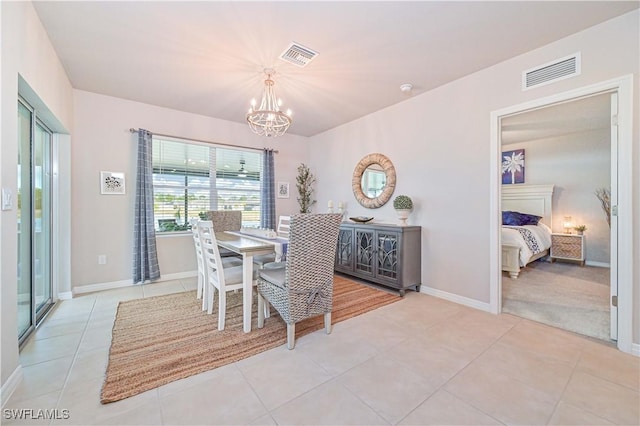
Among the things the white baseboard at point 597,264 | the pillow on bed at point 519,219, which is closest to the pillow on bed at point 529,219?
the pillow on bed at point 519,219

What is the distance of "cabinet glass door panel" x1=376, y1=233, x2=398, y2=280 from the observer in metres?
3.31

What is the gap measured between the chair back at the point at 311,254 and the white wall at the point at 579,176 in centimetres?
574

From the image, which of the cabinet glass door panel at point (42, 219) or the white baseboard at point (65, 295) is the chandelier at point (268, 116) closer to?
the cabinet glass door panel at point (42, 219)

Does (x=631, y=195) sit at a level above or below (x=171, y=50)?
below

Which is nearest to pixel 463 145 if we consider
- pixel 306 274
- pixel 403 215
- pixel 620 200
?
pixel 403 215

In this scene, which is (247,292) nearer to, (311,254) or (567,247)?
(311,254)

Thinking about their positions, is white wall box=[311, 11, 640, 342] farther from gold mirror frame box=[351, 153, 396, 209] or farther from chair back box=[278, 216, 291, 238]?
chair back box=[278, 216, 291, 238]

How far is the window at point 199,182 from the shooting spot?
401 centimetres

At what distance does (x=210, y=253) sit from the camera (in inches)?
97.7

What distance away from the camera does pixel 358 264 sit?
3820mm

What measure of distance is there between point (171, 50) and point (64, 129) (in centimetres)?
169

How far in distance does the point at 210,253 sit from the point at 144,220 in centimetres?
185

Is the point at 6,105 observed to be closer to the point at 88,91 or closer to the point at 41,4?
the point at 41,4

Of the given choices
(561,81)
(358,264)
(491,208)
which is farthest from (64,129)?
(561,81)
